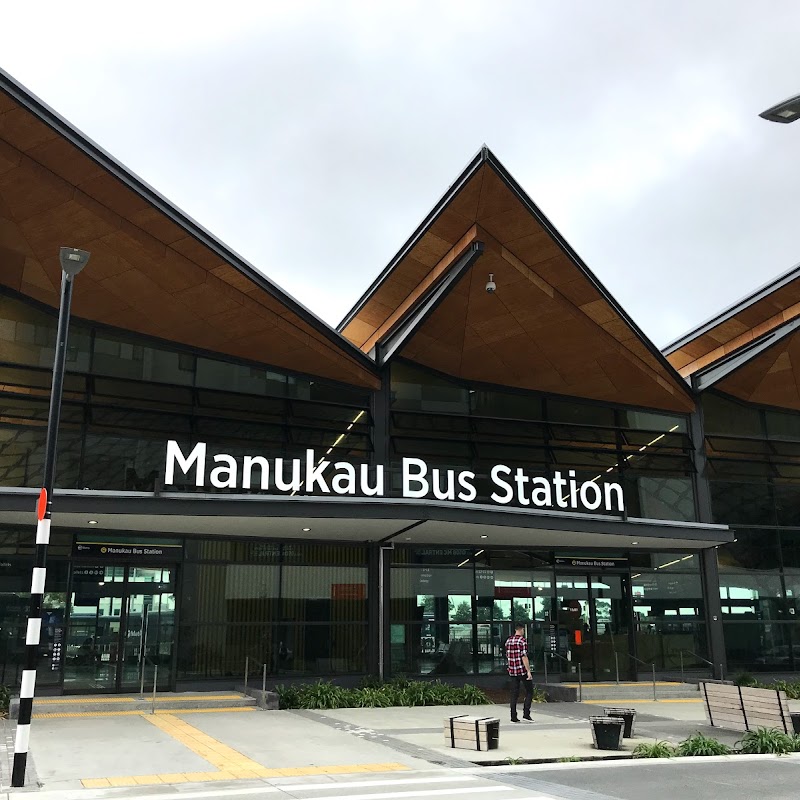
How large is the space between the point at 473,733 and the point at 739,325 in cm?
1725

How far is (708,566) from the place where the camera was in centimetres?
2381

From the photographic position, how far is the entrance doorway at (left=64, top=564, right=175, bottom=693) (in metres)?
17.9

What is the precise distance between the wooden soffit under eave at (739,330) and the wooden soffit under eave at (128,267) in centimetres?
1042

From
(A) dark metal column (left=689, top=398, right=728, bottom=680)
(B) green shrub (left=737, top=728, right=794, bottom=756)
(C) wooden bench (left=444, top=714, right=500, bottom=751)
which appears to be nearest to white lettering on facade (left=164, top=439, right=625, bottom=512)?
(A) dark metal column (left=689, top=398, right=728, bottom=680)

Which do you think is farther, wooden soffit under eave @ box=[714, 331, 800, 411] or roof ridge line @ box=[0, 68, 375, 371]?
wooden soffit under eave @ box=[714, 331, 800, 411]

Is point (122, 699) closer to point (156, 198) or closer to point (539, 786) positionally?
point (156, 198)

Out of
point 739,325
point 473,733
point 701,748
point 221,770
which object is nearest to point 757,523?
point 739,325

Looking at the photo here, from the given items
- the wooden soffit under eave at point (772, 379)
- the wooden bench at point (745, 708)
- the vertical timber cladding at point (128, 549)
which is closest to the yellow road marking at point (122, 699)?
the vertical timber cladding at point (128, 549)

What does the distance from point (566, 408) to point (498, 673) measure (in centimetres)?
794

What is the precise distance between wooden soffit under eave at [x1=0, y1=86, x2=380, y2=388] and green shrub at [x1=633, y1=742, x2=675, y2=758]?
39.7ft

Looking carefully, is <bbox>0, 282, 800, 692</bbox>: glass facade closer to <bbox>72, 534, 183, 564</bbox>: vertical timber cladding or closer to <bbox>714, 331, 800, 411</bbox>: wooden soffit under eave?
<bbox>72, 534, 183, 564</bbox>: vertical timber cladding

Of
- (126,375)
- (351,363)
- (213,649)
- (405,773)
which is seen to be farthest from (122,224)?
(405,773)

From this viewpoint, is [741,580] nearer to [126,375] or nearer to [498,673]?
[498,673]

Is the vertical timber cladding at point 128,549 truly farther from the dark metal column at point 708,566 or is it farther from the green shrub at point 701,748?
the dark metal column at point 708,566
